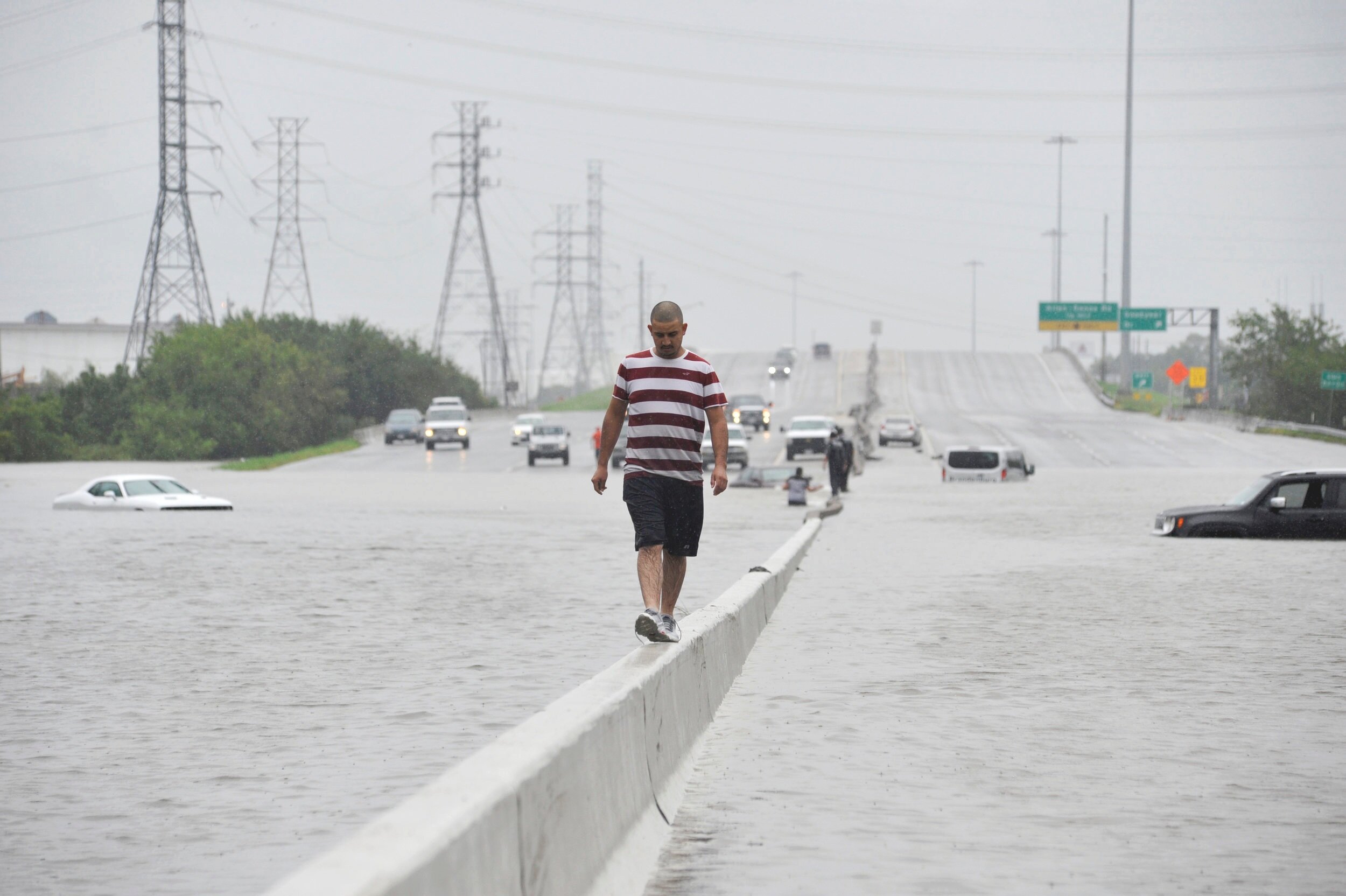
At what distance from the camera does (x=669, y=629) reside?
9.22 m

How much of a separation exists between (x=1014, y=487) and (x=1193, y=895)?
45.1 m

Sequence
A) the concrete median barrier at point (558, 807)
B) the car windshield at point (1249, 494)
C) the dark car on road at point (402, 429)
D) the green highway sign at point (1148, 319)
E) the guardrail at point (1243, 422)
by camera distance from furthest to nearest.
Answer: the green highway sign at point (1148, 319) < the dark car on road at point (402, 429) < the guardrail at point (1243, 422) < the car windshield at point (1249, 494) < the concrete median barrier at point (558, 807)

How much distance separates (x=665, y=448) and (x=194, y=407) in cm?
9282

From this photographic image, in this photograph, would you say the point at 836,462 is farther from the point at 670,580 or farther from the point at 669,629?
the point at 669,629

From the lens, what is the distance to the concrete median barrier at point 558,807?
399cm

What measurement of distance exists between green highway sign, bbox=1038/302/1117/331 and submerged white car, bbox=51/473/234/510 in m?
79.0

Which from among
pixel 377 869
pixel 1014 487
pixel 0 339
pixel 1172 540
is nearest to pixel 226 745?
pixel 377 869

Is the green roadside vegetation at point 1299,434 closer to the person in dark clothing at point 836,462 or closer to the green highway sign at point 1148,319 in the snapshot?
the green highway sign at point 1148,319

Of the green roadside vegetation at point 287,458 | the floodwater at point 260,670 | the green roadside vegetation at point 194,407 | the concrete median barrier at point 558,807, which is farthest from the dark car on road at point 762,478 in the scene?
the green roadside vegetation at point 194,407

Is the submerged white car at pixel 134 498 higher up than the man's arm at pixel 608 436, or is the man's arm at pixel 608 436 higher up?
the man's arm at pixel 608 436

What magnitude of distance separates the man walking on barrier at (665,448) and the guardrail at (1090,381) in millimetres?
104226

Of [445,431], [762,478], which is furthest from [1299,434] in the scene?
[762,478]

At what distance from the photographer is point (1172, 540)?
26859mm

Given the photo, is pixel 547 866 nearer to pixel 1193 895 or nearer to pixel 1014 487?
pixel 1193 895
